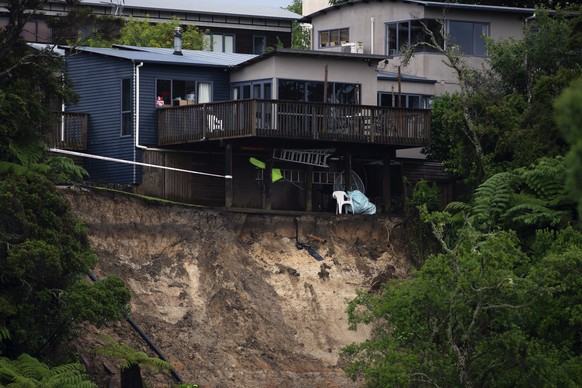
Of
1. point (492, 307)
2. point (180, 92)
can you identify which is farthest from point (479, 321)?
point (180, 92)

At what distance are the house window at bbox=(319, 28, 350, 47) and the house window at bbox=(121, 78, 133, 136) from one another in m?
12.3

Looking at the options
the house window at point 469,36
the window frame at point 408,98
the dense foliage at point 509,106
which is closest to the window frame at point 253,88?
the window frame at point 408,98

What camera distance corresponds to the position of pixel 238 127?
4656 centimetres

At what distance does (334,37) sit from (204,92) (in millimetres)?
10465

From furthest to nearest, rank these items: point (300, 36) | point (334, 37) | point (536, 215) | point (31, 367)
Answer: point (300, 36)
point (334, 37)
point (536, 215)
point (31, 367)

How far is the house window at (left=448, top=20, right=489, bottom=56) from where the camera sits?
5612 centimetres

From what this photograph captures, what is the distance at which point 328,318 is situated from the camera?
44.1m

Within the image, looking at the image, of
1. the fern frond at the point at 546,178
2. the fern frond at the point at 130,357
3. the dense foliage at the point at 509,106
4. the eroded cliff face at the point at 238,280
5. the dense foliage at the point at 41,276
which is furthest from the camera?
the dense foliage at the point at 509,106

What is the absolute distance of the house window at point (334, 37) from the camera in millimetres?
58844

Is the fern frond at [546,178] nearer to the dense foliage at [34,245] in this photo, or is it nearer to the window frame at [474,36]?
the window frame at [474,36]

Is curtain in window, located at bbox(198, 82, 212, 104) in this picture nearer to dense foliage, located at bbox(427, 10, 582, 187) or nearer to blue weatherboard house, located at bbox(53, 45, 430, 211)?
blue weatherboard house, located at bbox(53, 45, 430, 211)

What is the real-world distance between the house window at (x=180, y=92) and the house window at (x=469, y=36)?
1054 cm

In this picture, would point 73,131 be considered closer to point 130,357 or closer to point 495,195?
point 495,195

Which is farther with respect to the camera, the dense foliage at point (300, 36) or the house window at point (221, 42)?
the dense foliage at point (300, 36)
